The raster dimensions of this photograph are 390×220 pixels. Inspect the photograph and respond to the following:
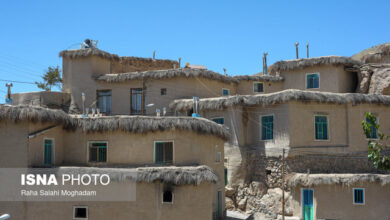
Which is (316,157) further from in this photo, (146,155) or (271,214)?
(146,155)

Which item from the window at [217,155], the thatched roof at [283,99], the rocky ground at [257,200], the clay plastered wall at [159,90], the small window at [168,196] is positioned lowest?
the rocky ground at [257,200]

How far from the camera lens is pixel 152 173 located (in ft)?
58.4

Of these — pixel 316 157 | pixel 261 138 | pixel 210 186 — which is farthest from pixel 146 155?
pixel 316 157

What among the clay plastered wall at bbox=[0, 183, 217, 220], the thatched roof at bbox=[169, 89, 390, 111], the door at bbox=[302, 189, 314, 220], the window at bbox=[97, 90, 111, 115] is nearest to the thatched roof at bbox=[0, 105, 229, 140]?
the clay plastered wall at bbox=[0, 183, 217, 220]

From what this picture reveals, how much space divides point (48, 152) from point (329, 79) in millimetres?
17747

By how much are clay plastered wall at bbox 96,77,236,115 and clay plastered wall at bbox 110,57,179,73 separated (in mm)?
2327

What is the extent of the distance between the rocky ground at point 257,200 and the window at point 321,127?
3.65 metres

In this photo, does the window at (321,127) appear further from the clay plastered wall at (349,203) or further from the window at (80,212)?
the window at (80,212)

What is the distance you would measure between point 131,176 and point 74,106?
11488mm

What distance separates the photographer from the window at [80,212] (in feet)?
59.0

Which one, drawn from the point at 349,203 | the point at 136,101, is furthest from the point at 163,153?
the point at 349,203

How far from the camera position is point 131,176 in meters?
17.8

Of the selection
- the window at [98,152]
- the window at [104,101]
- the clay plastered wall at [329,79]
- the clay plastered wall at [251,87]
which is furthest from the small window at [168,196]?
the clay plastered wall at [329,79]

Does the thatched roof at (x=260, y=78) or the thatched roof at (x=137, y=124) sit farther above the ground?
the thatched roof at (x=260, y=78)
